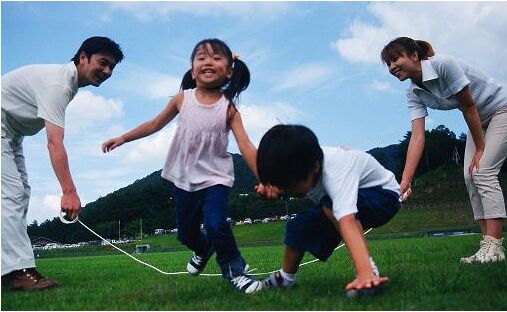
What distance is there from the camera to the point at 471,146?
5.82m

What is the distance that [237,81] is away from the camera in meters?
4.66

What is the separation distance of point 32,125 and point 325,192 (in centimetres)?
284

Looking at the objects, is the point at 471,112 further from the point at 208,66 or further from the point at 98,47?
the point at 98,47

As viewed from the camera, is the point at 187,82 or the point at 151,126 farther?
the point at 187,82

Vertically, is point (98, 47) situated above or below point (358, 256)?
above

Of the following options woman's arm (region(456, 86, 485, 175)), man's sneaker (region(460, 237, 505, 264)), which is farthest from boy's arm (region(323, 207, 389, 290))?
woman's arm (region(456, 86, 485, 175))

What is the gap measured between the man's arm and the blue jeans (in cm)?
83

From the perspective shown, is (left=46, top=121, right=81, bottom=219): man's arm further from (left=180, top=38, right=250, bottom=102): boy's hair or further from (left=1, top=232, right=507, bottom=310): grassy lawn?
(left=180, top=38, right=250, bottom=102): boy's hair

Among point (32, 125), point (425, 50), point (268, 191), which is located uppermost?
point (425, 50)

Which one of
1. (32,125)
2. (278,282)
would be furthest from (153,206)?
(278,282)

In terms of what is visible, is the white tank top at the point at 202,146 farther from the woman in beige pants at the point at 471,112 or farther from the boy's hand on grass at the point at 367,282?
the woman in beige pants at the point at 471,112

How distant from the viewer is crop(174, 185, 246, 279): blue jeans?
4254 mm

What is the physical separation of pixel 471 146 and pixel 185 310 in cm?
388

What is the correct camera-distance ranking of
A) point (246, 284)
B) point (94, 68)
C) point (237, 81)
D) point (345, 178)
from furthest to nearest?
point (94, 68)
point (237, 81)
point (246, 284)
point (345, 178)
